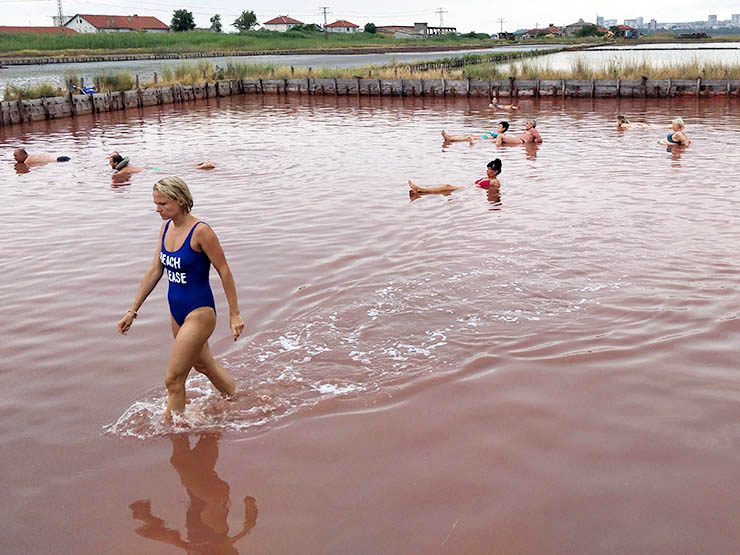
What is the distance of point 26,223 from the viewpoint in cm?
1155

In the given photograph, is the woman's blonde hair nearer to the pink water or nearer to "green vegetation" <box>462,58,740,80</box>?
the pink water

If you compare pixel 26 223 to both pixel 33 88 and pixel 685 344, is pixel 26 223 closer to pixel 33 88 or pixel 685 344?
pixel 685 344

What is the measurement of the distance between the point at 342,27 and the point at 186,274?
499ft

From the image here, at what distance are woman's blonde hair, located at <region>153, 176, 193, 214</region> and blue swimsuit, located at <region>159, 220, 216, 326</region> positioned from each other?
0.18 metres

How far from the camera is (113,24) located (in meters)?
115

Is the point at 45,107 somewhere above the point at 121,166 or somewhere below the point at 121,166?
above

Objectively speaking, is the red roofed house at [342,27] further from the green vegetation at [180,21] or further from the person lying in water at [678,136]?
the person lying in water at [678,136]

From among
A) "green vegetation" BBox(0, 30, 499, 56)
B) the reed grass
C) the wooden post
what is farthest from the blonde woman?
"green vegetation" BBox(0, 30, 499, 56)

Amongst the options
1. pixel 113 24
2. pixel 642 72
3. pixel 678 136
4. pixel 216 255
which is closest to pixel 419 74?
pixel 642 72

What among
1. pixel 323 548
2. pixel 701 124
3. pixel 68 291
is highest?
pixel 701 124

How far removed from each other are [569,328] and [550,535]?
3239mm

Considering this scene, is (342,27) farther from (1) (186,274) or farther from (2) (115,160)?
(1) (186,274)

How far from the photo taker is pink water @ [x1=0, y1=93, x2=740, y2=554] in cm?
423

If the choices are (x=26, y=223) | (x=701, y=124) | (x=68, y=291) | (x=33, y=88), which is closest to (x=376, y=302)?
(x=68, y=291)
